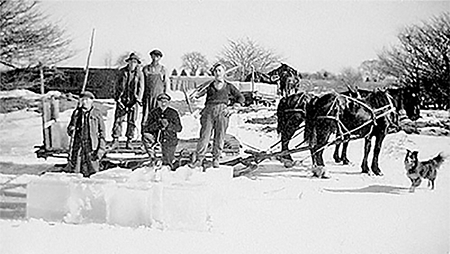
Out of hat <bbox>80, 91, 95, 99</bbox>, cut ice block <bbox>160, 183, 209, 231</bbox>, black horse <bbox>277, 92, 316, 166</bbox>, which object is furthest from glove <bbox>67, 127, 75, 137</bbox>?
black horse <bbox>277, 92, 316, 166</bbox>

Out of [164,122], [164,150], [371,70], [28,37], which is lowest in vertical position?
[164,150]

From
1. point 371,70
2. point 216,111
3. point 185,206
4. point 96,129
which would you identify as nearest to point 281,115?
point 216,111

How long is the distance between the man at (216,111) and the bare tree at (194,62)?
0.05 meters

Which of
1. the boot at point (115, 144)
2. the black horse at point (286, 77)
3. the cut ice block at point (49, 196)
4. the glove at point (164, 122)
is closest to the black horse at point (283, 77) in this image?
the black horse at point (286, 77)

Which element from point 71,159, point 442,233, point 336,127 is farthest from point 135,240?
point 442,233

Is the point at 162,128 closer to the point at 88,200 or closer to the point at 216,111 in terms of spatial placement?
the point at 216,111

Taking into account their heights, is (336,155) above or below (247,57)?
below

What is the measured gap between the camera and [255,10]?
2260 millimetres

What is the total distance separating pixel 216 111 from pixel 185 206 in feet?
1.31

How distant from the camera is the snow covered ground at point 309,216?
7.36 feet

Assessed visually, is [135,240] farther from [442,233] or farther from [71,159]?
[442,233]

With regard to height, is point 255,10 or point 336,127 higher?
point 255,10

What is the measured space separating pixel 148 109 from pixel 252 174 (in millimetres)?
497

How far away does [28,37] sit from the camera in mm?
2332
